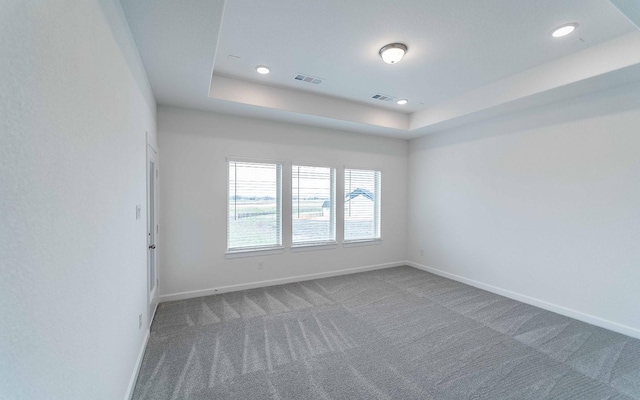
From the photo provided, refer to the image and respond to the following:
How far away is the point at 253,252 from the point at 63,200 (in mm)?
3369

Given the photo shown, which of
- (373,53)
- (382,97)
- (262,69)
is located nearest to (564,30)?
(373,53)

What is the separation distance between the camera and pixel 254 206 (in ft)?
14.4

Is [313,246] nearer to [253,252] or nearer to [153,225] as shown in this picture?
[253,252]

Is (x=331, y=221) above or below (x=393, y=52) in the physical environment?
below

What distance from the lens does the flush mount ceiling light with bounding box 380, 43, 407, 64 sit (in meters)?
2.76

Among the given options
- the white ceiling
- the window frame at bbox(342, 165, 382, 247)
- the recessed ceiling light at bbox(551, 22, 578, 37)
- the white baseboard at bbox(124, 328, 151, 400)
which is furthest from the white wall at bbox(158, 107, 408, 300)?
the recessed ceiling light at bbox(551, 22, 578, 37)

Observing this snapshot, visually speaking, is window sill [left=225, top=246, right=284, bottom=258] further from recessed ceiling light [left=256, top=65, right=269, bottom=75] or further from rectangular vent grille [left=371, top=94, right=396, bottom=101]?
rectangular vent grille [left=371, top=94, right=396, bottom=101]

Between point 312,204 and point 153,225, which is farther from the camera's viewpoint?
point 312,204

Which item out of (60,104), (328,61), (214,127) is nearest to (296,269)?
(214,127)

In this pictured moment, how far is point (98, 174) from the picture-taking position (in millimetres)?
1462

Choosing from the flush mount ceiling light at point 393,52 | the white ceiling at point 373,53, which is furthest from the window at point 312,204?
the flush mount ceiling light at point 393,52

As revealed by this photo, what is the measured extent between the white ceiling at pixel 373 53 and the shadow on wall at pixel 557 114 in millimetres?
173

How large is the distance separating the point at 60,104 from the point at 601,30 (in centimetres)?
415

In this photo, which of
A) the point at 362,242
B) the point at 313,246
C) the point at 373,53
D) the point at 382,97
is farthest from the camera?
the point at 362,242
